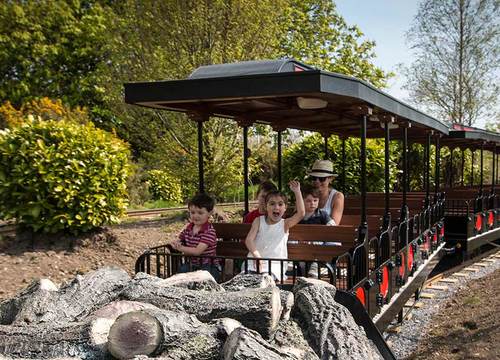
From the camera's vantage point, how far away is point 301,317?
10.3 feet

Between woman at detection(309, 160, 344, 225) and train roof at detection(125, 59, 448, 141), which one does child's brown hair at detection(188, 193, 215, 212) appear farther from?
woman at detection(309, 160, 344, 225)

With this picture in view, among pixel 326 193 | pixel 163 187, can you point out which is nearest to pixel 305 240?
pixel 326 193

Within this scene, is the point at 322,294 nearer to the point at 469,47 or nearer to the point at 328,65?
the point at 328,65

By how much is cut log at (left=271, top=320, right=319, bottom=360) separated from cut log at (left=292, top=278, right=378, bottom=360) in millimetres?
59

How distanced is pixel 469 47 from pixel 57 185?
24.8 meters

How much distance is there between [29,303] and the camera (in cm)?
332

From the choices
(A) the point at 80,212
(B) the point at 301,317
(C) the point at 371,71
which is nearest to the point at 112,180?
(A) the point at 80,212

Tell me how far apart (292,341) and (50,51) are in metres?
22.1

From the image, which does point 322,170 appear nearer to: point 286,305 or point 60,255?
point 286,305

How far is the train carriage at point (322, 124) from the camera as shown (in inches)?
147

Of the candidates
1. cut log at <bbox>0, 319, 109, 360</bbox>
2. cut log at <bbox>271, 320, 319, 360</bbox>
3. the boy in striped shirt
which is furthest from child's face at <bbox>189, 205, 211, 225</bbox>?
cut log at <bbox>0, 319, 109, 360</bbox>

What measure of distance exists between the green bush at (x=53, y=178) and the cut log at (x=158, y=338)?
563cm

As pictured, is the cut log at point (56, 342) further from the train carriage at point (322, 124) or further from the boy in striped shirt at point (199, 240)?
the boy in striped shirt at point (199, 240)

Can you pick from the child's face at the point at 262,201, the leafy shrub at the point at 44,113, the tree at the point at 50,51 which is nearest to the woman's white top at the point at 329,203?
the child's face at the point at 262,201
